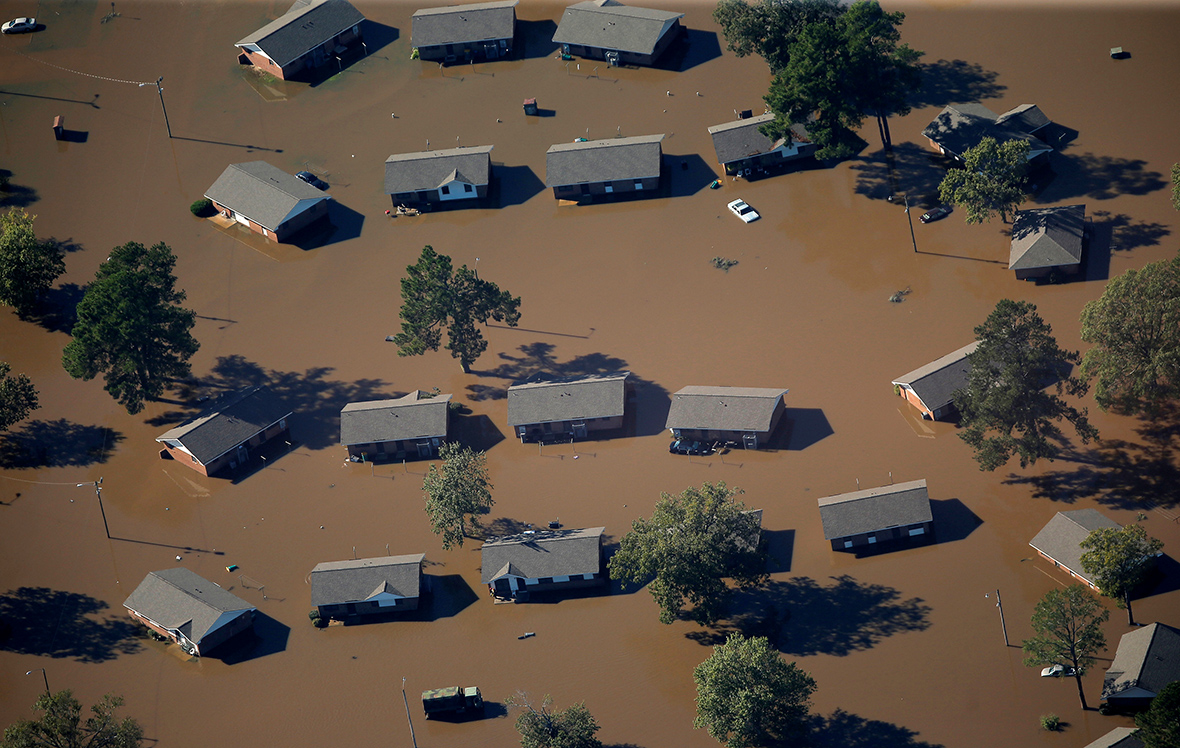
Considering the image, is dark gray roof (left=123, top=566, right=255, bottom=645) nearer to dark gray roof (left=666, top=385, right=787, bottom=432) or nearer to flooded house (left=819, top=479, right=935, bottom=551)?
dark gray roof (left=666, top=385, right=787, bottom=432)

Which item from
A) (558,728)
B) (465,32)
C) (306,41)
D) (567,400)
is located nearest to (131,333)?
(567,400)

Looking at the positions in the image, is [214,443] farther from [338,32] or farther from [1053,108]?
[1053,108]

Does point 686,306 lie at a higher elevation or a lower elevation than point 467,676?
higher

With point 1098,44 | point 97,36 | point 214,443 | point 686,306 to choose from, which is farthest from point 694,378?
point 97,36

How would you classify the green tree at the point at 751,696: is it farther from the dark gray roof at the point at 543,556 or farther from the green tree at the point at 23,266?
the green tree at the point at 23,266

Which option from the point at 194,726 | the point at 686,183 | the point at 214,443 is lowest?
the point at 194,726

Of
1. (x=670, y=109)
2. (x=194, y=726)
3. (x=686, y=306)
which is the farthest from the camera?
(x=670, y=109)

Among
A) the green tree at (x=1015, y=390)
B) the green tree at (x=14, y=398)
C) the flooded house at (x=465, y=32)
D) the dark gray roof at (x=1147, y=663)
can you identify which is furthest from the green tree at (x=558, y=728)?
the flooded house at (x=465, y=32)
